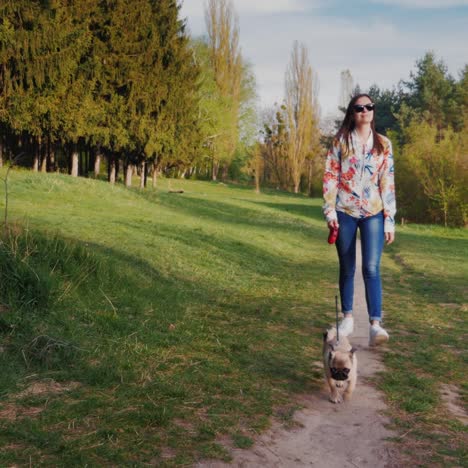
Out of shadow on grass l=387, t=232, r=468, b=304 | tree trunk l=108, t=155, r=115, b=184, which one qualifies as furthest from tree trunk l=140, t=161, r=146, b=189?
shadow on grass l=387, t=232, r=468, b=304

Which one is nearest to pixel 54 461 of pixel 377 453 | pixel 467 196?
pixel 377 453

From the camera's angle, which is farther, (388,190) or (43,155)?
(43,155)

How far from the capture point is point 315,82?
199 feet

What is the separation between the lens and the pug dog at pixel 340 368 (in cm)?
388

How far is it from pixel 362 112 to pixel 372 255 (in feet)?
4.44

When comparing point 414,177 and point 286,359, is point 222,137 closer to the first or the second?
point 414,177

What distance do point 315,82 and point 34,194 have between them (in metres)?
49.0

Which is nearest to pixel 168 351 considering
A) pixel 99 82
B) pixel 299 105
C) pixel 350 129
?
pixel 350 129

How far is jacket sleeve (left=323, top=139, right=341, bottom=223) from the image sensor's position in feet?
16.8

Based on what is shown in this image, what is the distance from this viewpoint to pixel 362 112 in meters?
4.95

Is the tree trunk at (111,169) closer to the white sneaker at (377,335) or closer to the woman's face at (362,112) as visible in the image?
the woman's face at (362,112)

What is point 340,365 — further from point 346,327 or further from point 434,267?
point 434,267

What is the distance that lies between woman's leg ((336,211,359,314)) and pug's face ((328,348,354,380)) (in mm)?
1498

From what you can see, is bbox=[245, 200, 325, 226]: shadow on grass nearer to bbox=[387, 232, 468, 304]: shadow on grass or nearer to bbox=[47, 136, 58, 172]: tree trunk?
bbox=[387, 232, 468, 304]: shadow on grass
